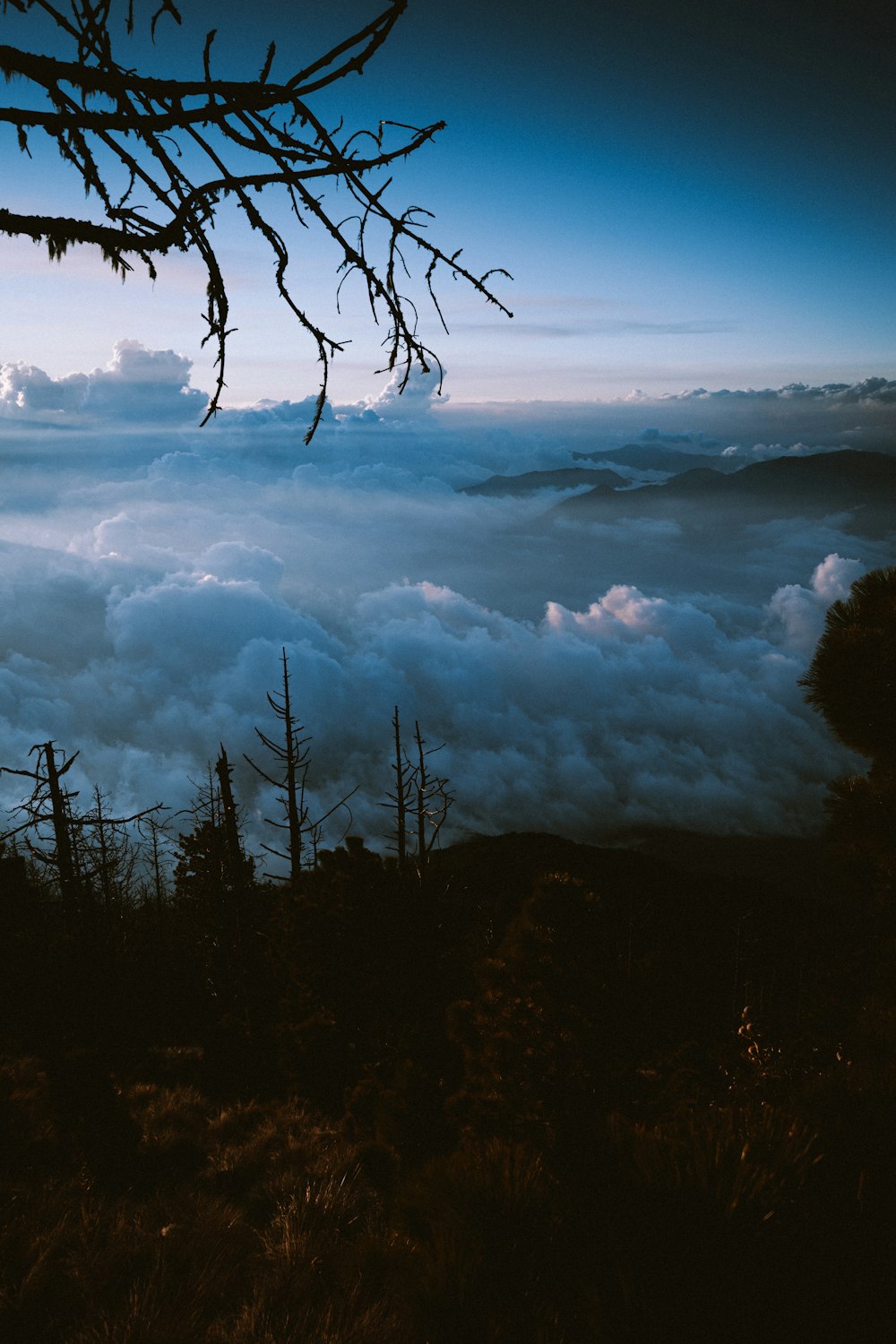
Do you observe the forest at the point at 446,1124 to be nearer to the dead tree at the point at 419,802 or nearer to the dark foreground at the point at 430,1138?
the dark foreground at the point at 430,1138

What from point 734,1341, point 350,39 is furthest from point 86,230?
point 734,1341

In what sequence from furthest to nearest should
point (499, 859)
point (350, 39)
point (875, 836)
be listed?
point (499, 859) < point (875, 836) < point (350, 39)

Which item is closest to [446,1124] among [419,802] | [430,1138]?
[430,1138]

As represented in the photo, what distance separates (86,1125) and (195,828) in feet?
64.6

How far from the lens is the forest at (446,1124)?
6.56ft

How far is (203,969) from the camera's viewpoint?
22.8 metres

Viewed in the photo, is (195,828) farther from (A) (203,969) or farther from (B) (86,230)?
Answer: (B) (86,230)

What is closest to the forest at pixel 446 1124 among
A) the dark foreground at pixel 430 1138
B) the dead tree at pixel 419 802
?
the dark foreground at pixel 430 1138

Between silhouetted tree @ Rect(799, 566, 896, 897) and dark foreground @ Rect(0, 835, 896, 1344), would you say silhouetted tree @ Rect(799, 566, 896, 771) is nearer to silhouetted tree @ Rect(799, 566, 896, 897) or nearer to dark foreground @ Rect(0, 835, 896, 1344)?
silhouetted tree @ Rect(799, 566, 896, 897)

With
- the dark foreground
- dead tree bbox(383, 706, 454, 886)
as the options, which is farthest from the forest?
dead tree bbox(383, 706, 454, 886)

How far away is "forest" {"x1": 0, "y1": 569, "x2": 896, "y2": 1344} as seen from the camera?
200 centimetres

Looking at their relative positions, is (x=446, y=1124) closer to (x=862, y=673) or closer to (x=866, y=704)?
(x=866, y=704)

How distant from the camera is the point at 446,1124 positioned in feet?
28.6

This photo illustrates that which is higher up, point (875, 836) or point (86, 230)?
point (86, 230)
